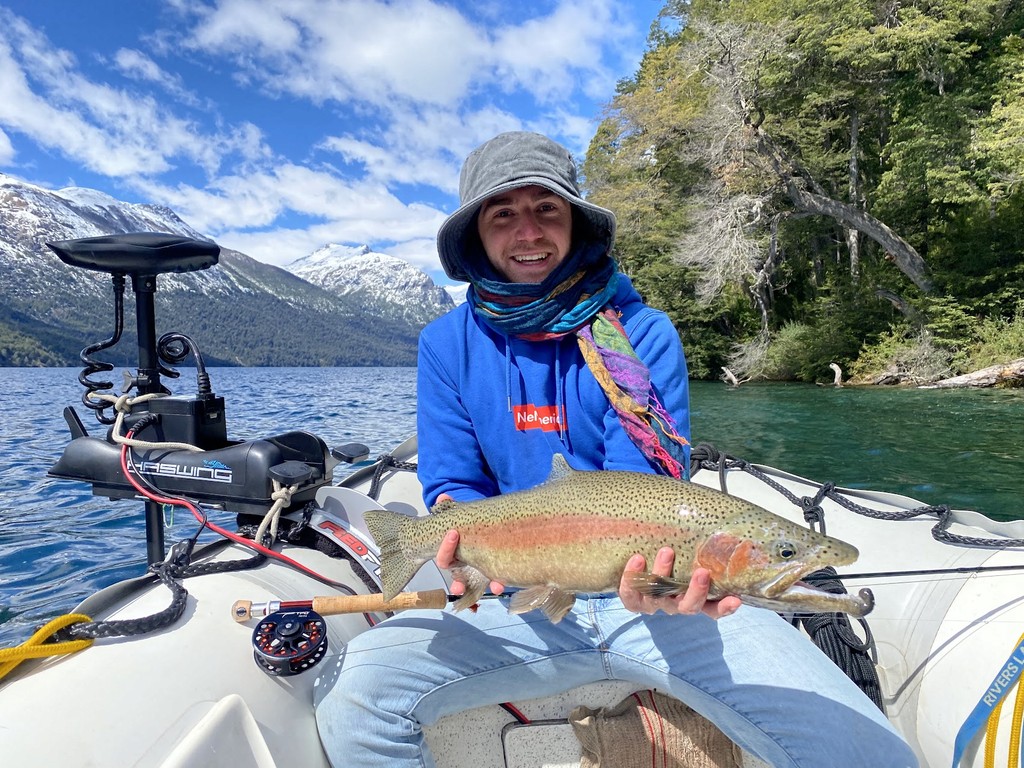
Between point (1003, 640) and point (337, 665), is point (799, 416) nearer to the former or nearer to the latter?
point (1003, 640)

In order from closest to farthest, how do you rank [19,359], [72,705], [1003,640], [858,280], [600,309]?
[72,705] < [1003,640] < [600,309] < [858,280] < [19,359]

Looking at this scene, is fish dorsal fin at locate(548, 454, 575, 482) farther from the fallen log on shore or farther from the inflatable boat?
the fallen log on shore

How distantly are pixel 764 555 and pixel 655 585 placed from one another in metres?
0.38

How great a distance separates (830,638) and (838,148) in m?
37.7

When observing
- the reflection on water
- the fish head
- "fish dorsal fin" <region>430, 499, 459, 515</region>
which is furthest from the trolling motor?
the reflection on water

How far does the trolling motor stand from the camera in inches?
138

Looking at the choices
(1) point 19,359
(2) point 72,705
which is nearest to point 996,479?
(2) point 72,705

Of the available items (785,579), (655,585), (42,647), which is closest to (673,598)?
(655,585)

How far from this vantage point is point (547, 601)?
2338mm

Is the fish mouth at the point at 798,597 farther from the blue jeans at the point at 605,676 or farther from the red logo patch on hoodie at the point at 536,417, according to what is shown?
the red logo patch on hoodie at the point at 536,417

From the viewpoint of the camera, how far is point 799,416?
19.6m

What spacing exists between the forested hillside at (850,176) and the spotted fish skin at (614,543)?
26.1m

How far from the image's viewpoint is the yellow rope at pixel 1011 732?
247cm

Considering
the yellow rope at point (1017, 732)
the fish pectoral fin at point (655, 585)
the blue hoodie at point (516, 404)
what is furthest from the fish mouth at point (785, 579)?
the yellow rope at point (1017, 732)
